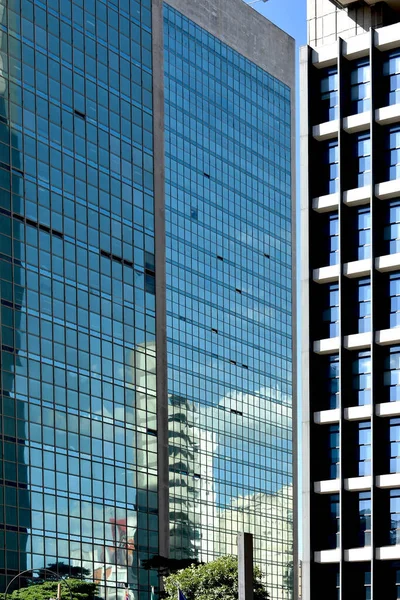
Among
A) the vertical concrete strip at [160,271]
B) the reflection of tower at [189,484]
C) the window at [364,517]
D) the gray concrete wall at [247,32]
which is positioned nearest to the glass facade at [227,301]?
the reflection of tower at [189,484]

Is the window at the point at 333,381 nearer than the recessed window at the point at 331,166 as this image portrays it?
Yes

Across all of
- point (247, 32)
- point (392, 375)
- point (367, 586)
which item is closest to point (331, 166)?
point (392, 375)

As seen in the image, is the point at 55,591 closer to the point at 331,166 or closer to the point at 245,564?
the point at 331,166

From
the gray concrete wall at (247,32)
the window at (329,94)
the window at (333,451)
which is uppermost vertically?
the gray concrete wall at (247,32)

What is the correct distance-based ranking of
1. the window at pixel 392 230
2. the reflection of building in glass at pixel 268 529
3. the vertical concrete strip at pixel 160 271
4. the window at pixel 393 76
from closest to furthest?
the window at pixel 392 230
the window at pixel 393 76
the vertical concrete strip at pixel 160 271
the reflection of building in glass at pixel 268 529

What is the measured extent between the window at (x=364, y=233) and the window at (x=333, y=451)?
829 centimetres

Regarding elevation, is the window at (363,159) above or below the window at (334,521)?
above

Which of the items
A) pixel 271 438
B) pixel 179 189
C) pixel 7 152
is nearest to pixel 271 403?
pixel 271 438

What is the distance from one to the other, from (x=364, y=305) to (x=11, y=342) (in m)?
52.2

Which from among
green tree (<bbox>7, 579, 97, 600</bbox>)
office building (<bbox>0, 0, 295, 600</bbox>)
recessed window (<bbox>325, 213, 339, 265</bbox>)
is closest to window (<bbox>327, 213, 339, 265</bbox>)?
recessed window (<bbox>325, 213, 339, 265</bbox>)

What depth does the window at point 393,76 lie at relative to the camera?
59.7 meters

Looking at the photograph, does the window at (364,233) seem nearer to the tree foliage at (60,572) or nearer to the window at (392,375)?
the window at (392,375)

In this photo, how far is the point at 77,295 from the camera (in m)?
114

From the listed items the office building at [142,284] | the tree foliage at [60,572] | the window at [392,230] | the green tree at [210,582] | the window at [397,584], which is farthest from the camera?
the office building at [142,284]
